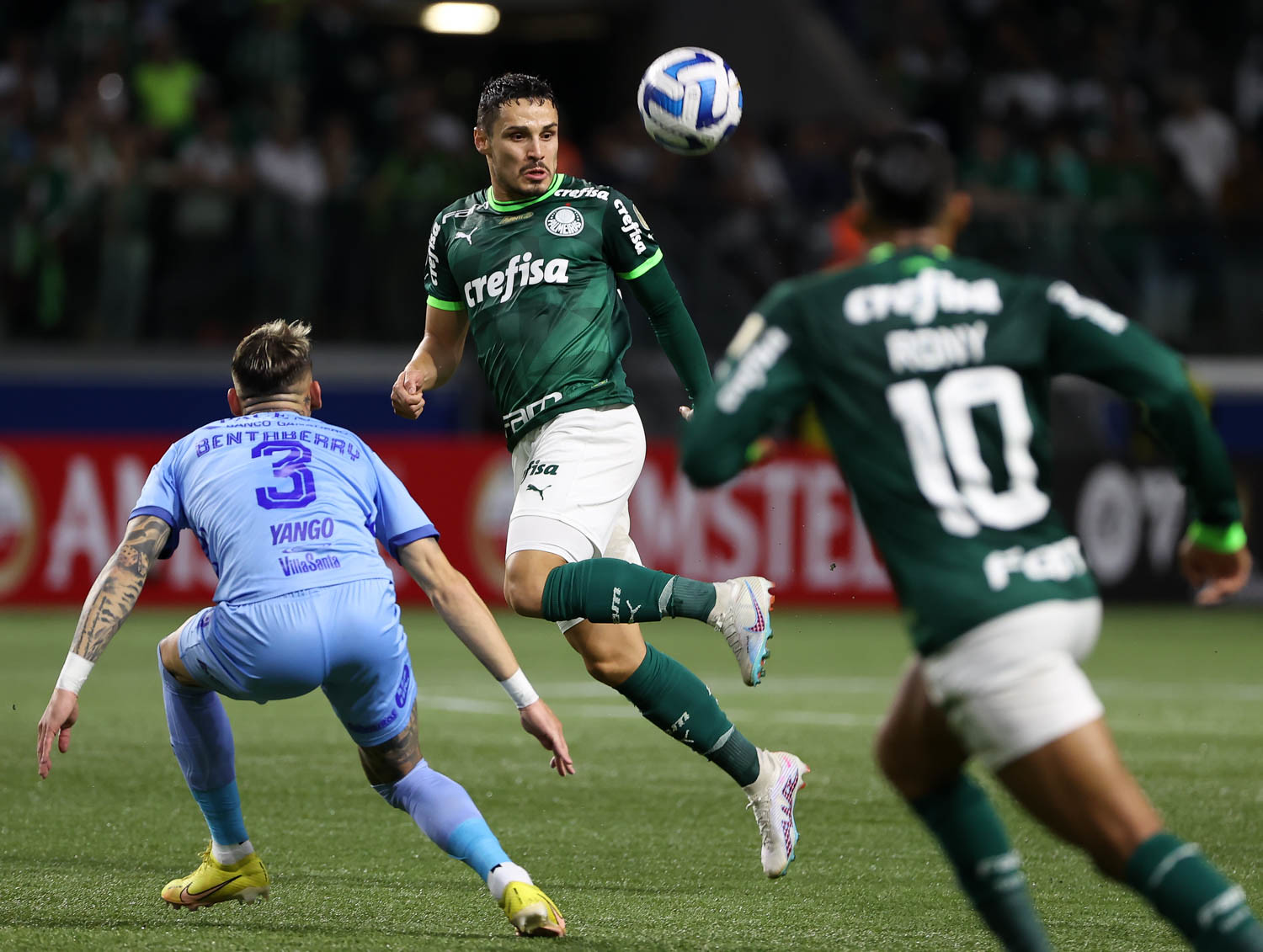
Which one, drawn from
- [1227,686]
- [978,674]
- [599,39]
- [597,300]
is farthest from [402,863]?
[599,39]

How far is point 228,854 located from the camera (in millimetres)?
4895

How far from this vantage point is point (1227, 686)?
1066cm

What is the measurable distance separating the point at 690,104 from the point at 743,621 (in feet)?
6.05

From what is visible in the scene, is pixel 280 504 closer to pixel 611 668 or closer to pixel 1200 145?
pixel 611 668

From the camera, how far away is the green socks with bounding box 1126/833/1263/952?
3068mm

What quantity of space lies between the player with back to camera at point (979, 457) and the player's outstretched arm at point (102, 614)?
182 cm

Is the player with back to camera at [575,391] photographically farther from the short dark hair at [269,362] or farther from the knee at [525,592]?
the short dark hair at [269,362]

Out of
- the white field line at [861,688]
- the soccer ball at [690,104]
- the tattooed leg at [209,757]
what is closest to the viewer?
the tattooed leg at [209,757]

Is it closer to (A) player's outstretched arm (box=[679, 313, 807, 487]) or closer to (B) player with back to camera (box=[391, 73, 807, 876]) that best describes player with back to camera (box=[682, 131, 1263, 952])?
(A) player's outstretched arm (box=[679, 313, 807, 487])

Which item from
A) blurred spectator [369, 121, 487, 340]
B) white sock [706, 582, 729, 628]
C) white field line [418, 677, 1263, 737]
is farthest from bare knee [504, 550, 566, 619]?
blurred spectator [369, 121, 487, 340]

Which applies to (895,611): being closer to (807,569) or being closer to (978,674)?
(807,569)

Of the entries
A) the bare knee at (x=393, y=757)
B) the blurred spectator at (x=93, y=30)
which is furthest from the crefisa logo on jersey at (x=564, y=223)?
the blurred spectator at (x=93, y=30)

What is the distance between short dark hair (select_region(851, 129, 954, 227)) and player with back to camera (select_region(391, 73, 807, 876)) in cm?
213

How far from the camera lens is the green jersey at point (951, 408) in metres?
3.28
